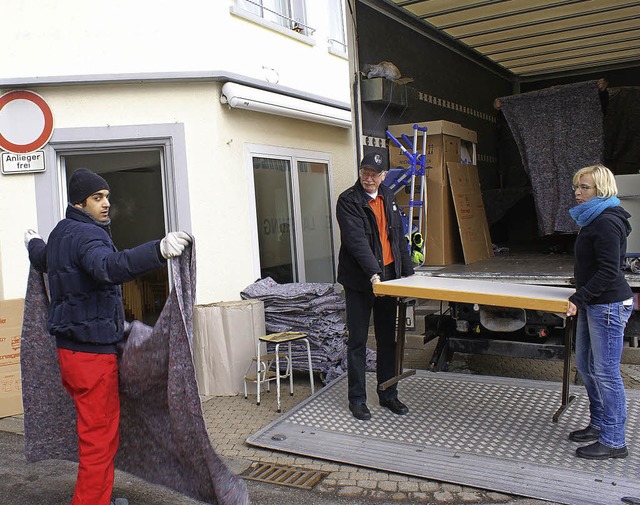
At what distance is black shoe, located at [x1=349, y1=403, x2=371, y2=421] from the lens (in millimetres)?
4574

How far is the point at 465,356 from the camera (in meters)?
6.46

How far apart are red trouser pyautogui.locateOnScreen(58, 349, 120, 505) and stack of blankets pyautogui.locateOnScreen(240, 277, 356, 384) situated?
2663 millimetres

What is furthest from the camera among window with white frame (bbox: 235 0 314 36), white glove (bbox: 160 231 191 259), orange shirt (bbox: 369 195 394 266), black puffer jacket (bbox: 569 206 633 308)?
window with white frame (bbox: 235 0 314 36)

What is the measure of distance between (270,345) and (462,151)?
3.27 metres

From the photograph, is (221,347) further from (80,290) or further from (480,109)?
(480,109)

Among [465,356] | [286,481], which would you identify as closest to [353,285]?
[286,481]

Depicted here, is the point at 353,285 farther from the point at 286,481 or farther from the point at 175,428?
the point at 175,428

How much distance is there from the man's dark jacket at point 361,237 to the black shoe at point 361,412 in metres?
0.80

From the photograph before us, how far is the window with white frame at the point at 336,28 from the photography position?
8.02m

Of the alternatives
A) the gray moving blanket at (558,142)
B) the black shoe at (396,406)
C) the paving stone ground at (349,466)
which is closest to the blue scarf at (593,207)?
the paving stone ground at (349,466)

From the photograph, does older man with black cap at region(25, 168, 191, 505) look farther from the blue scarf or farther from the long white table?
the blue scarf

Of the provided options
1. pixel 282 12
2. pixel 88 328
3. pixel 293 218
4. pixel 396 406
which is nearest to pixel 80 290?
pixel 88 328

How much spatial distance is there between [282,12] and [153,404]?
17.1ft

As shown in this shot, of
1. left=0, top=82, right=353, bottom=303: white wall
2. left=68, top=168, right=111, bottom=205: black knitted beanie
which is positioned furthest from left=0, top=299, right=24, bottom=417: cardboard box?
left=68, top=168, right=111, bottom=205: black knitted beanie
